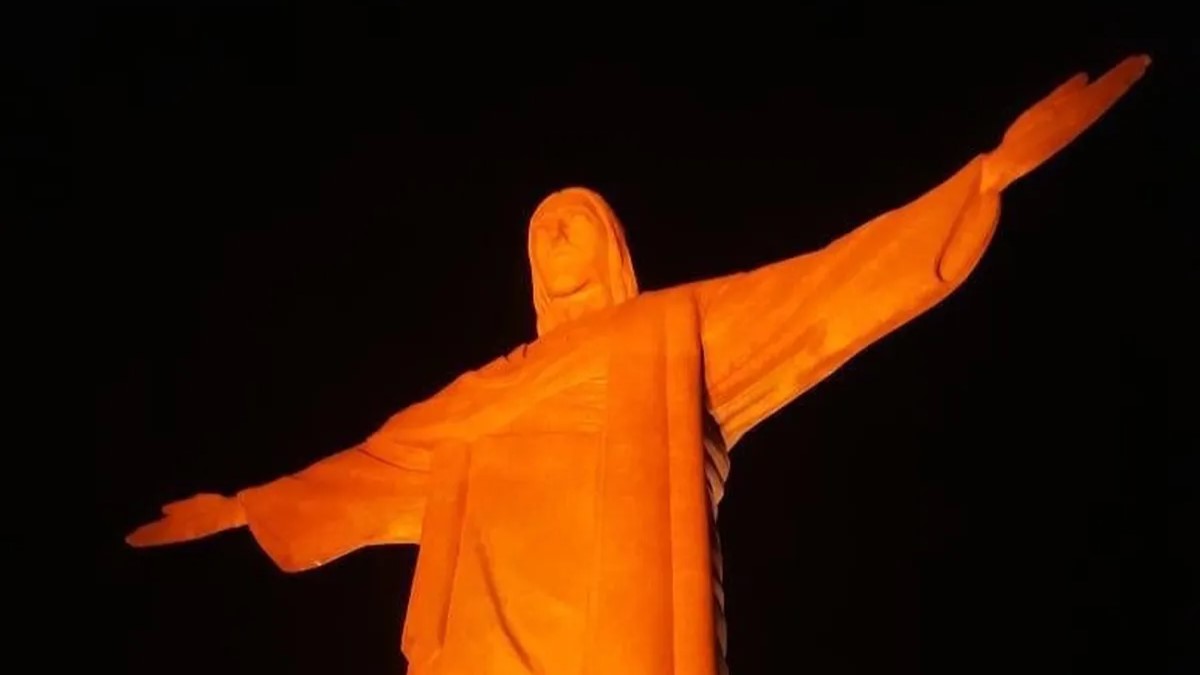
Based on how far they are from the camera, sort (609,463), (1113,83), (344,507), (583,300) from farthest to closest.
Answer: (583,300) < (344,507) < (609,463) < (1113,83)

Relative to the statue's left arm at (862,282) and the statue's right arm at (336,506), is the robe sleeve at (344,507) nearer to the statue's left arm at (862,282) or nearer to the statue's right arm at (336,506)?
the statue's right arm at (336,506)

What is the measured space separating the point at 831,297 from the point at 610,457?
0.87m

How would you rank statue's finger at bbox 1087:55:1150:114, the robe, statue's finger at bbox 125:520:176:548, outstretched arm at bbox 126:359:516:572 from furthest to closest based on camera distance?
statue's finger at bbox 125:520:176:548 → outstretched arm at bbox 126:359:516:572 → the robe → statue's finger at bbox 1087:55:1150:114

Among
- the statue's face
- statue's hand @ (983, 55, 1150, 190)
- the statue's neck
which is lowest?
statue's hand @ (983, 55, 1150, 190)

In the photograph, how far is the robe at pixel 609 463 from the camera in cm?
440

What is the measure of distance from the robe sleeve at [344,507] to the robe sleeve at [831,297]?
123 centimetres

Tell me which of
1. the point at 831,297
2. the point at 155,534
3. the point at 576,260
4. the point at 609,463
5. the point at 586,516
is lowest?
the point at 586,516

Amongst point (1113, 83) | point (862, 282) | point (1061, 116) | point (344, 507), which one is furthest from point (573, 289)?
point (1113, 83)

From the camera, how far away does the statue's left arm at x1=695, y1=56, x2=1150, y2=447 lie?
435cm

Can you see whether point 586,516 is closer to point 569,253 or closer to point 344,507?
point 344,507

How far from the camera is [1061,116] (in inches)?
170

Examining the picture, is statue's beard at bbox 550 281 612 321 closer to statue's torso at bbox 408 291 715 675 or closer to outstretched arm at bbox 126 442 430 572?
statue's torso at bbox 408 291 715 675

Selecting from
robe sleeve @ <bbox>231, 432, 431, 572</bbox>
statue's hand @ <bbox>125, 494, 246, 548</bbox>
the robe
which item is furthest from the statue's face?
statue's hand @ <bbox>125, 494, 246, 548</bbox>

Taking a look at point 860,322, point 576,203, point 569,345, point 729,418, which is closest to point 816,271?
point 860,322
